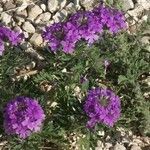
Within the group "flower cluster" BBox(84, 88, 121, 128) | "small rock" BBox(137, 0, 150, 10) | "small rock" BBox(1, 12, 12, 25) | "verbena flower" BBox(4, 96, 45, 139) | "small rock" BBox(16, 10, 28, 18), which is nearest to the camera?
"verbena flower" BBox(4, 96, 45, 139)

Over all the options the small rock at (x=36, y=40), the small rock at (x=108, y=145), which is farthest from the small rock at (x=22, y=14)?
the small rock at (x=108, y=145)

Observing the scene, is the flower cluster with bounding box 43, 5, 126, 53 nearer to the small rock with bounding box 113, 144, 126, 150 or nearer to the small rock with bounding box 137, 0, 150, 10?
the small rock with bounding box 113, 144, 126, 150

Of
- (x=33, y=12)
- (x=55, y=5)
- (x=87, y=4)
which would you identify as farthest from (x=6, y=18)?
(x=87, y=4)

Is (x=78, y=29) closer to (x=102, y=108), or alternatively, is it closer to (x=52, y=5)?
(x=102, y=108)

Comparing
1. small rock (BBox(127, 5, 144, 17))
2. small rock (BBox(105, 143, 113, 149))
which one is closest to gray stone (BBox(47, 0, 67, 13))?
small rock (BBox(127, 5, 144, 17))

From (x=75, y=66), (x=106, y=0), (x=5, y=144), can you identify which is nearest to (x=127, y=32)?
(x=106, y=0)

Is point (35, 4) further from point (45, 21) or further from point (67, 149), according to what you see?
point (67, 149)

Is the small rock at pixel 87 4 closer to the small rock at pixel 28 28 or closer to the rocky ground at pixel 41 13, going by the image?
the rocky ground at pixel 41 13

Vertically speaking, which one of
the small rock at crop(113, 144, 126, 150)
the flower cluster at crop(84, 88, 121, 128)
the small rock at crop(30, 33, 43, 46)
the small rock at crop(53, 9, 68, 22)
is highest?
the flower cluster at crop(84, 88, 121, 128)
